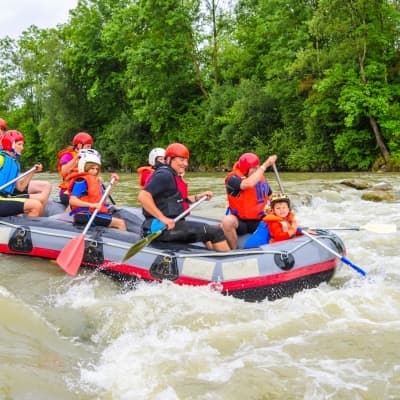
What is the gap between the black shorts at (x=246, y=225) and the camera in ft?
17.3

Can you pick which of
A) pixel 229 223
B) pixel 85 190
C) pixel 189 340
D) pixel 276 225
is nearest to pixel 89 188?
pixel 85 190

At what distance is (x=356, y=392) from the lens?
2.76 meters

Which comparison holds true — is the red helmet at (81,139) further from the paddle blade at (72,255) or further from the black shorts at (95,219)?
the paddle blade at (72,255)

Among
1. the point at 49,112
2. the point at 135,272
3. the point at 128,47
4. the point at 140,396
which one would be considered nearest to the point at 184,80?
the point at 128,47

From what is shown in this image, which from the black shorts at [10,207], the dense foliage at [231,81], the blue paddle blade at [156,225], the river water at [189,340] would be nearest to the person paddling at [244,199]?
the blue paddle blade at [156,225]

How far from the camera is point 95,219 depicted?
217 inches

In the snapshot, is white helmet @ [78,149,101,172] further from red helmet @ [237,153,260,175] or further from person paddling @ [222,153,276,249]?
red helmet @ [237,153,260,175]

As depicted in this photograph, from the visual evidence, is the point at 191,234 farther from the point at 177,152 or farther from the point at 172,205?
the point at 177,152

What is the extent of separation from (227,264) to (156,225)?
0.80m

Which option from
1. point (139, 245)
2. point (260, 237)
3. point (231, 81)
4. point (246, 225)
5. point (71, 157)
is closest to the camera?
point (139, 245)

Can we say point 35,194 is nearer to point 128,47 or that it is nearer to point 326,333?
point 326,333

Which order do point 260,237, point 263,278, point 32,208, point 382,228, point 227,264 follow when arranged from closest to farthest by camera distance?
point 263,278, point 227,264, point 260,237, point 382,228, point 32,208

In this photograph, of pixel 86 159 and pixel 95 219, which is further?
pixel 95 219

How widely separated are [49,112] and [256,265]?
29.8 meters
